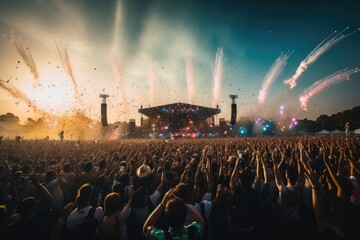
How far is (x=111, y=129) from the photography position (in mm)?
90812

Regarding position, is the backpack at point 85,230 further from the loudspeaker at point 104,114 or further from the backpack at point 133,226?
the loudspeaker at point 104,114

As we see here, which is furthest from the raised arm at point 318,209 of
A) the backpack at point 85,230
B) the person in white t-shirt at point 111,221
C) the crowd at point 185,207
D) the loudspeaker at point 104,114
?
the loudspeaker at point 104,114

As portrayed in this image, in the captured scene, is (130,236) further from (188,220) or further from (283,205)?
(283,205)

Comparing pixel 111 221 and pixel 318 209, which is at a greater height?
pixel 318 209

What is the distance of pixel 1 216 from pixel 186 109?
217ft

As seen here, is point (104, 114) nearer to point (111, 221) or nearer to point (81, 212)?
point (81, 212)

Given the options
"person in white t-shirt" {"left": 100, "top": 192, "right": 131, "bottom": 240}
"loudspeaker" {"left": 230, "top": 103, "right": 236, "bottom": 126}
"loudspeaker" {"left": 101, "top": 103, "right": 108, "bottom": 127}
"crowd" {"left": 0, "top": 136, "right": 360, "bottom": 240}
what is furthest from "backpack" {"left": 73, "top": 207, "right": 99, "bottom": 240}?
"loudspeaker" {"left": 230, "top": 103, "right": 236, "bottom": 126}

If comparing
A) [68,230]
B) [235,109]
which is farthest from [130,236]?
[235,109]

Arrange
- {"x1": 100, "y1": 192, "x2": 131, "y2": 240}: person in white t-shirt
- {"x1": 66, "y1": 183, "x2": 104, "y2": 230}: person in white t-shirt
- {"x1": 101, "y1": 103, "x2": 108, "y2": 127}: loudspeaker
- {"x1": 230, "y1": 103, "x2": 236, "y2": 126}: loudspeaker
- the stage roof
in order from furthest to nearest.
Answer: the stage roof
{"x1": 230, "y1": 103, "x2": 236, "y2": 126}: loudspeaker
{"x1": 101, "y1": 103, "x2": 108, "y2": 127}: loudspeaker
{"x1": 66, "y1": 183, "x2": 104, "y2": 230}: person in white t-shirt
{"x1": 100, "y1": 192, "x2": 131, "y2": 240}: person in white t-shirt

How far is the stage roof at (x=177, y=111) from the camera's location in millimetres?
68312

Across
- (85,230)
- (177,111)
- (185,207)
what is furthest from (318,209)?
(177,111)

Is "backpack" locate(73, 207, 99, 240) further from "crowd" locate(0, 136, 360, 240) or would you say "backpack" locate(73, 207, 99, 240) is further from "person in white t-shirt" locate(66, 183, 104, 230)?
"person in white t-shirt" locate(66, 183, 104, 230)

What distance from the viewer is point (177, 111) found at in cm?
6812

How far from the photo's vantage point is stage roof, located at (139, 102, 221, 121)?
68312 mm
